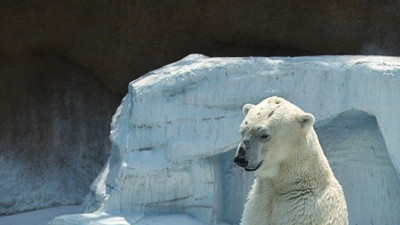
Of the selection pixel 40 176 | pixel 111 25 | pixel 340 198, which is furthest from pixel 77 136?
pixel 340 198

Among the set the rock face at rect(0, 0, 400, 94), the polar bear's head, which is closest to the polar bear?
the polar bear's head

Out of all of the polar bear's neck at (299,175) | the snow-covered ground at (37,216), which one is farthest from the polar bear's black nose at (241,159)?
the snow-covered ground at (37,216)

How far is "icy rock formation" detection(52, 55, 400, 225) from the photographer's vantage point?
6133 millimetres

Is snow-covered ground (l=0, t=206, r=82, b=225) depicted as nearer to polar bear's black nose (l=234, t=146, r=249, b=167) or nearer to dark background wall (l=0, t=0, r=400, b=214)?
dark background wall (l=0, t=0, r=400, b=214)

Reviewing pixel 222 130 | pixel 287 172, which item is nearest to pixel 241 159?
pixel 287 172

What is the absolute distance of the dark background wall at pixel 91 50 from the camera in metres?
8.13

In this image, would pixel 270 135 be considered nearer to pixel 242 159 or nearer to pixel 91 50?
pixel 242 159

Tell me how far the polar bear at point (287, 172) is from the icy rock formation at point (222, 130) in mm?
1924

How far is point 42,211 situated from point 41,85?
1120mm

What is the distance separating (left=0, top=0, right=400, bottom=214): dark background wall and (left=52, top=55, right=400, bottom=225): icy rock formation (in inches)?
73.4

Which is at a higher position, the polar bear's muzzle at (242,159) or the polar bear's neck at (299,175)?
the polar bear's muzzle at (242,159)

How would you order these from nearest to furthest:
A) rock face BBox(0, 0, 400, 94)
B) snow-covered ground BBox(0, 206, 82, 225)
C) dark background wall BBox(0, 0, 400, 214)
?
snow-covered ground BBox(0, 206, 82, 225), rock face BBox(0, 0, 400, 94), dark background wall BBox(0, 0, 400, 214)

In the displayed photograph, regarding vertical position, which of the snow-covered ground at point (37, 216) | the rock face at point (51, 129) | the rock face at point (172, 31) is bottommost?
the snow-covered ground at point (37, 216)

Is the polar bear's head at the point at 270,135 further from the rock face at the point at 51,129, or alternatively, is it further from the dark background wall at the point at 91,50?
the rock face at the point at 51,129
